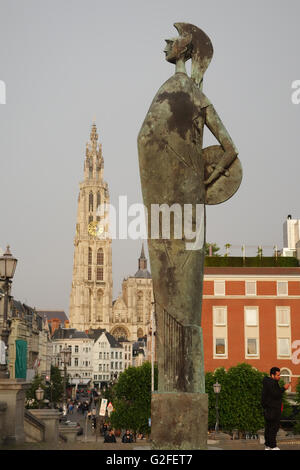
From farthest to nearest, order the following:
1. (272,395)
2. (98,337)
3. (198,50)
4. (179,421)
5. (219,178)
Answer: (98,337)
(198,50)
(272,395)
(219,178)
(179,421)

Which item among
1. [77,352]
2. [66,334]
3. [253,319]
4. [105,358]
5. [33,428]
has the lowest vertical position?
[105,358]

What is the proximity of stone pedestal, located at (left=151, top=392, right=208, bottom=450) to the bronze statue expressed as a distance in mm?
185

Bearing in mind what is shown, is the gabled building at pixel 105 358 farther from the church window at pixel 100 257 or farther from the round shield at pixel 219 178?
the round shield at pixel 219 178

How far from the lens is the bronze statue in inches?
334

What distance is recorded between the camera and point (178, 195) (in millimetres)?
8609

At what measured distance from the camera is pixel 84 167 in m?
189

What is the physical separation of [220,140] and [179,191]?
3.69 ft

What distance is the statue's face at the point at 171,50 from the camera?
9219 millimetres

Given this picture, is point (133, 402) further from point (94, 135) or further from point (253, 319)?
point (94, 135)

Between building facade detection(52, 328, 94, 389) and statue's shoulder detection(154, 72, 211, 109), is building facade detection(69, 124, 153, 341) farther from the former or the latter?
statue's shoulder detection(154, 72, 211, 109)

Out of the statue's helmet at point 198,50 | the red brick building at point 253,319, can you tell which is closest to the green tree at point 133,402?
the red brick building at point 253,319

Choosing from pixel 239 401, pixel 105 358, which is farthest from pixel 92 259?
pixel 239 401

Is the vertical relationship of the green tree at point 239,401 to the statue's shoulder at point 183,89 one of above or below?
below

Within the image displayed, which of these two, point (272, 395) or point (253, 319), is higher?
point (253, 319)
